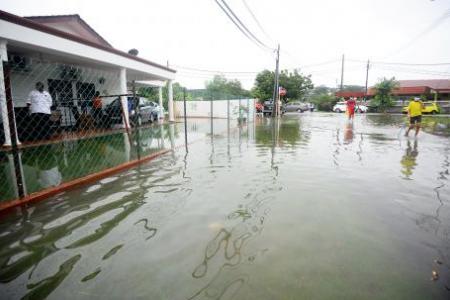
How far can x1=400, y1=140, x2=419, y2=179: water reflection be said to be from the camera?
5613mm

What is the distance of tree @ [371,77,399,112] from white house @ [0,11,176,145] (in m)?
29.0

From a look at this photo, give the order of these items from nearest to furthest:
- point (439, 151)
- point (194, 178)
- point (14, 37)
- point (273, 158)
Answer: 1. point (194, 178)
2. point (273, 158)
3. point (14, 37)
4. point (439, 151)

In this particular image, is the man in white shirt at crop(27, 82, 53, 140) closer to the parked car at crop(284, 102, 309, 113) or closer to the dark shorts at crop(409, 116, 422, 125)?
the dark shorts at crop(409, 116, 422, 125)

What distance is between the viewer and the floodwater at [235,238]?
218 cm

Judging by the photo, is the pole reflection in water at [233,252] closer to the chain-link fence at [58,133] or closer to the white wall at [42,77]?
the chain-link fence at [58,133]

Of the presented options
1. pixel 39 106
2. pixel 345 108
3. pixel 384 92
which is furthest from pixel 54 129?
pixel 384 92

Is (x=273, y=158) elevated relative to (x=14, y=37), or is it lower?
lower

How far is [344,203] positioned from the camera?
393 centimetres

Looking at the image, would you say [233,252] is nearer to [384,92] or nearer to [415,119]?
[415,119]

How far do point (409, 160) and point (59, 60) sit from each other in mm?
12231

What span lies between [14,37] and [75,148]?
3.23m

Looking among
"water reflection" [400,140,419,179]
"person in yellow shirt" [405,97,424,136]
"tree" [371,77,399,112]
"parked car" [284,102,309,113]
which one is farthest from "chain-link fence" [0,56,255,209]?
"tree" [371,77,399,112]

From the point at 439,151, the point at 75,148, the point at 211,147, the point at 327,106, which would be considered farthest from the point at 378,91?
the point at 75,148

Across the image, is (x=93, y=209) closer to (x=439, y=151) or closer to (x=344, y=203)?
(x=344, y=203)
